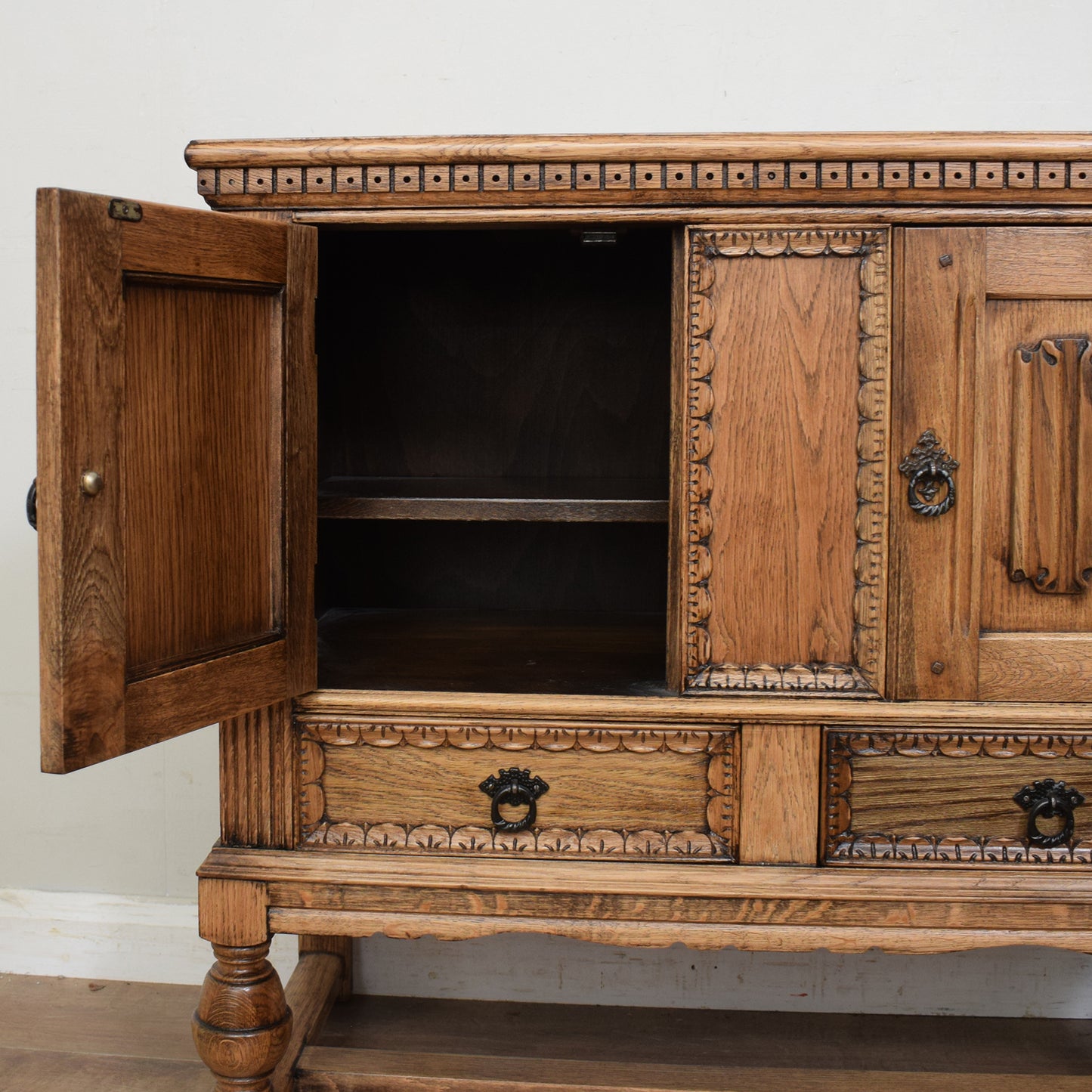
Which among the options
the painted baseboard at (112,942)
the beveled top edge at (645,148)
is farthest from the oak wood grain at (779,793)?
the painted baseboard at (112,942)

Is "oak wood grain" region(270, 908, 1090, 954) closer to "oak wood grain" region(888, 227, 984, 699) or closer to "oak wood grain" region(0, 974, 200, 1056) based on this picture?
"oak wood grain" region(888, 227, 984, 699)

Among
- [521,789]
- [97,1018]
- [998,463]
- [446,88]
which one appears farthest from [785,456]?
[97,1018]

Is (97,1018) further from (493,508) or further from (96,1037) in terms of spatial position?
(493,508)

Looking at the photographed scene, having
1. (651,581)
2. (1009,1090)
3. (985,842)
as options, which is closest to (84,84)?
(651,581)

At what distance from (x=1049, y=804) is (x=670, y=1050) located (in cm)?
85

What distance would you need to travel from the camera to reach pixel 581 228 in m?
1.30

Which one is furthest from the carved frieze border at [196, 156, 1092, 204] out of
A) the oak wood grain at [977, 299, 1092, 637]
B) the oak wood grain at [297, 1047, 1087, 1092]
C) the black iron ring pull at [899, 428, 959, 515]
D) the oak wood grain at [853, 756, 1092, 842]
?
the oak wood grain at [297, 1047, 1087, 1092]

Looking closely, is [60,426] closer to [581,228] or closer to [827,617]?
[581,228]

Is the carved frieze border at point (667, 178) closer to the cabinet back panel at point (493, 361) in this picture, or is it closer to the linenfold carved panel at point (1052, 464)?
the linenfold carved panel at point (1052, 464)

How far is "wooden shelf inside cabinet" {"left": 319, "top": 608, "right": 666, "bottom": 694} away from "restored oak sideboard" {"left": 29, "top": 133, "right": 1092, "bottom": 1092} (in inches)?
0.9

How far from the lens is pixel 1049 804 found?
126 cm

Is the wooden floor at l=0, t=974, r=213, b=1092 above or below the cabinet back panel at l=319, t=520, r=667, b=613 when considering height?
below

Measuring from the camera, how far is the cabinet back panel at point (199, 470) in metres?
1.07

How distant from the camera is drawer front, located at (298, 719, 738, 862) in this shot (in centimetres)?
127
